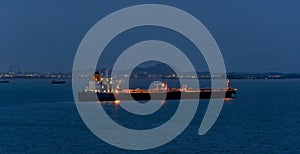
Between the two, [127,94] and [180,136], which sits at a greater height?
[127,94]

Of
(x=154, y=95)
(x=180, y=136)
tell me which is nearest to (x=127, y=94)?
(x=154, y=95)

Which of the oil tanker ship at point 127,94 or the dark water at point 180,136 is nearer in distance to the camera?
the dark water at point 180,136

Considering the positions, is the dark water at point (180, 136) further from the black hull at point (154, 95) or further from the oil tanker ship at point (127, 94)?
the oil tanker ship at point (127, 94)

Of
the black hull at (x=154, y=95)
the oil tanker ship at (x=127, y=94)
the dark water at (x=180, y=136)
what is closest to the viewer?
the dark water at (x=180, y=136)

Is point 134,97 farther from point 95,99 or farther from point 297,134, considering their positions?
point 297,134

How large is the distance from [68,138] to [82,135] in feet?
5.17

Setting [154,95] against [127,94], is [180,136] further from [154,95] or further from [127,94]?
[154,95]

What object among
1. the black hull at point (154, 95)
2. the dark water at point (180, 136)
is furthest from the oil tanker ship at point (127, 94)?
the dark water at point (180, 136)

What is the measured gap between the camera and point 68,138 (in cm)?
3288

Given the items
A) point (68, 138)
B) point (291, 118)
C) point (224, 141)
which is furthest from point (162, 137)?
point (291, 118)

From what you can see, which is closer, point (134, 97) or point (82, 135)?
point (82, 135)

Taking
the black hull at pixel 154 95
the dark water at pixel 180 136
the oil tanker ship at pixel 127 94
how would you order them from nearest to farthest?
1. the dark water at pixel 180 136
2. the black hull at pixel 154 95
3. the oil tanker ship at pixel 127 94

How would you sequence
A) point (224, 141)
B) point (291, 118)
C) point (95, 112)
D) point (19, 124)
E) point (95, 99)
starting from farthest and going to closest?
point (95, 99)
point (95, 112)
point (291, 118)
point (19, 124)
point (224, 141)

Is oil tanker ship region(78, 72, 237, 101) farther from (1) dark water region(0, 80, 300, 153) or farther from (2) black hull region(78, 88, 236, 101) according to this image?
(1) dark water region(0, 80, 300, 153)
